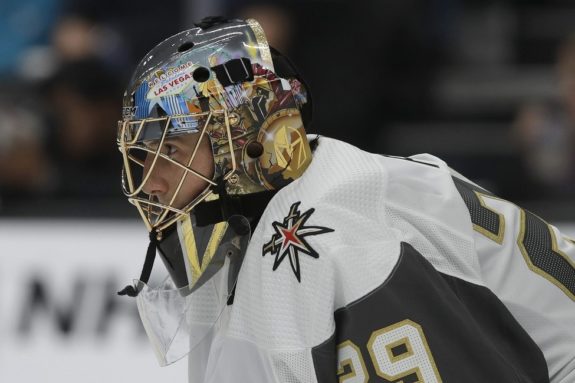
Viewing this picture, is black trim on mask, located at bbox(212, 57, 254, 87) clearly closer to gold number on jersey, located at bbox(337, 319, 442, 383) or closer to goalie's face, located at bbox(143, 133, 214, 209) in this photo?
goalie's face, located at bbox(143, 133, 214, 209)

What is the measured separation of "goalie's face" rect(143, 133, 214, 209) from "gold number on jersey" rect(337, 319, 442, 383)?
47 cm

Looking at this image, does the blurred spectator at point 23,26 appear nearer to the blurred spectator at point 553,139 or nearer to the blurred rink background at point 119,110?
the blurred rink background at point 119,110

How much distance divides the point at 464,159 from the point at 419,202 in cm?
366

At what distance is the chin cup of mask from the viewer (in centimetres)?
223

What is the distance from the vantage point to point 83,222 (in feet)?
14.3

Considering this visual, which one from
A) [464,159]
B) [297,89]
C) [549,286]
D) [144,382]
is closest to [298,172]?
[297,89]

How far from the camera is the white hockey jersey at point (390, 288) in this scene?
196cm

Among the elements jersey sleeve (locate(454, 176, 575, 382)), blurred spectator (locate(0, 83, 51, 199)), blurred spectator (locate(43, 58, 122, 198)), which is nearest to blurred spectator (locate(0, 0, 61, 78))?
blurred spectator (locate(0, 83, 51, 199))

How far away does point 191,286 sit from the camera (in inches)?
90.9

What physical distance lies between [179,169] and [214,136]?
0.11 meters

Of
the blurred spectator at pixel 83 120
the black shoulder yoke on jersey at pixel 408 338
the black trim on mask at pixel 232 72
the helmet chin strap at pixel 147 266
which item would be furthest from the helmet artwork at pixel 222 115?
the blurred spectator at pixel 83 120

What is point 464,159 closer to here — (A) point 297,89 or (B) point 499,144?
(B) point 499,144

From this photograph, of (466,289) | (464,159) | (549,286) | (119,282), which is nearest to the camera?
(466,289)

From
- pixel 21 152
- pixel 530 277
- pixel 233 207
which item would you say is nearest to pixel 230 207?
pixel 233 207
